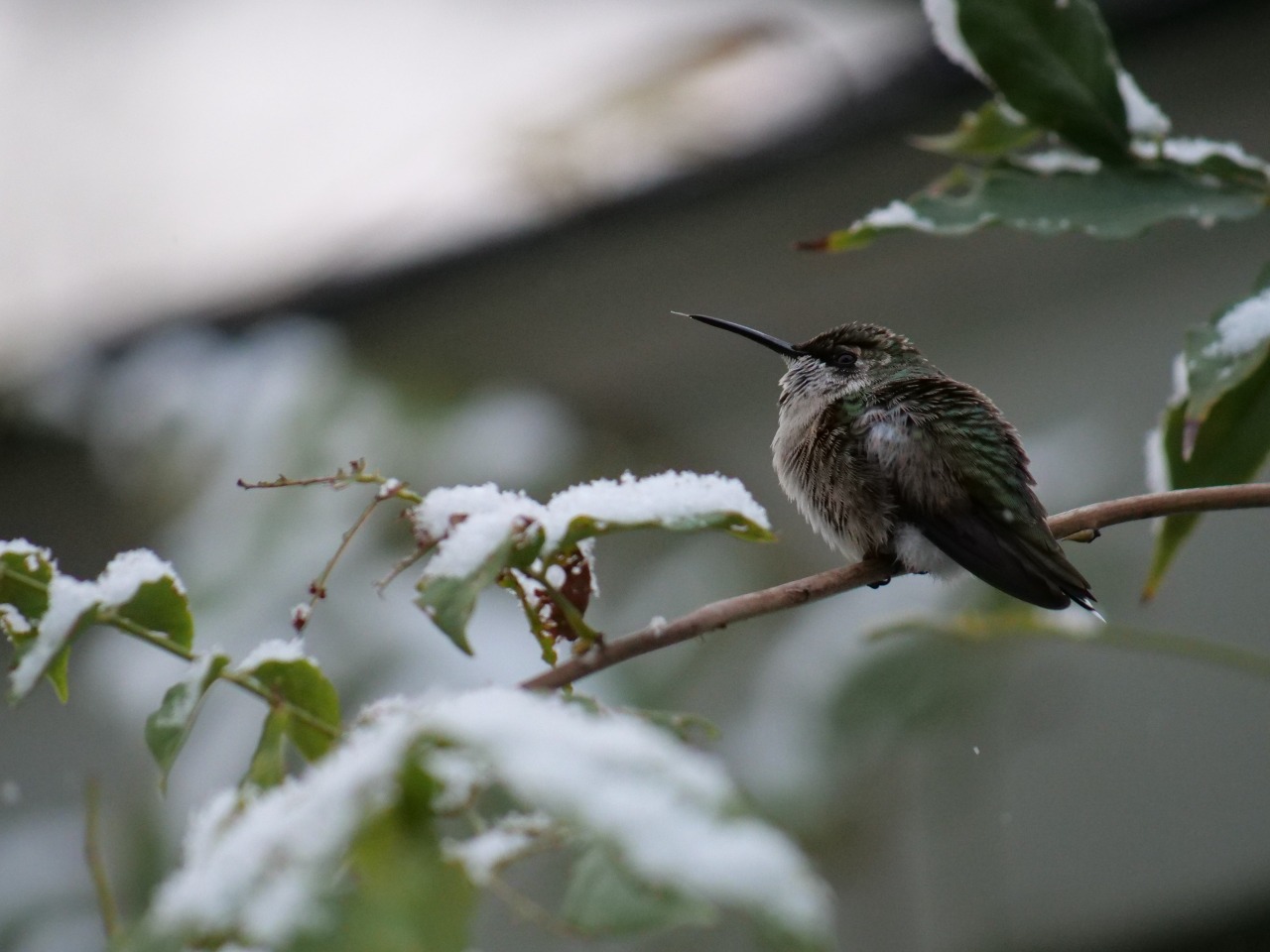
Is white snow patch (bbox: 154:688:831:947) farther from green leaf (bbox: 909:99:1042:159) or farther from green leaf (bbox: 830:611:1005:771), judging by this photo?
green leaf (bbox: 830:611:1005:771)

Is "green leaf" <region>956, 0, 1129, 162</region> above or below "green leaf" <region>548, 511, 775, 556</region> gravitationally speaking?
above

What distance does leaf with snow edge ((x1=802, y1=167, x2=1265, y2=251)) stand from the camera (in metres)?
1.44

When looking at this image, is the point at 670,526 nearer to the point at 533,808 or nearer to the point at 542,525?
the point at 542,525

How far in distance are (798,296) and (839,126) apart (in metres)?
0.66

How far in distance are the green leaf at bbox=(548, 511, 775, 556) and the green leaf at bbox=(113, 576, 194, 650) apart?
301 millimetres

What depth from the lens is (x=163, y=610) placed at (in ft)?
3.34

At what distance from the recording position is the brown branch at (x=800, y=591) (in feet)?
2.97

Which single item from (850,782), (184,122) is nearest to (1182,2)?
(850,782)

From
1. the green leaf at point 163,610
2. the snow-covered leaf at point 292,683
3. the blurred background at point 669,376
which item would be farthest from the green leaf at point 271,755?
the blurred background at point 669,376

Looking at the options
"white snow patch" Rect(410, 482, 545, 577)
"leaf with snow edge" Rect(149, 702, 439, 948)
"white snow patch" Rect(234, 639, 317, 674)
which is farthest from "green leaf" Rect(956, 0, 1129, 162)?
"leaf with snow edge" Rect(149, 702, 439, 948)

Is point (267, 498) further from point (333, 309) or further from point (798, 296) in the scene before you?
point (333, 309)

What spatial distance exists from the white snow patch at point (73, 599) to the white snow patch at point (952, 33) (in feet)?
3.17

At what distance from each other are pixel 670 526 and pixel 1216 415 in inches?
28.1

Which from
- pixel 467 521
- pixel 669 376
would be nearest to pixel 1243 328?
pixel 467 521
